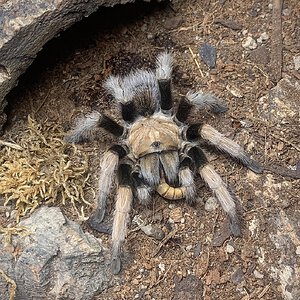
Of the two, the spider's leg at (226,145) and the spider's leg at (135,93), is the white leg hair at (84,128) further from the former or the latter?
the spider's leg at (226,145)

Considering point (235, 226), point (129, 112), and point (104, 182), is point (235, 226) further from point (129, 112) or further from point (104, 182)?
point (129, 112)

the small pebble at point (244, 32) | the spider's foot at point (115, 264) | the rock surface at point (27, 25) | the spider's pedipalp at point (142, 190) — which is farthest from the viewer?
the small pebble at point (244, 32)

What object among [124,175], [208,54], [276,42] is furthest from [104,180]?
[276,42]

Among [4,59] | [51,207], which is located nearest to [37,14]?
[4,59]

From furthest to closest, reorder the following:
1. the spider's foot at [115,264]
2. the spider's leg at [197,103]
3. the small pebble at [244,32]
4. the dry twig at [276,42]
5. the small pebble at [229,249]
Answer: the small pebble at [244,32] < the dry twig at [276,42] < the spider's leg at [197,103] < the small pebble at [229,249] < the spider's foot at [115,264]

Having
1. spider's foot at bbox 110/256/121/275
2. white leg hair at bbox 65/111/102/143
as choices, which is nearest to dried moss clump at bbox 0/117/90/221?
white leg hair at bbox 65/111/102/143

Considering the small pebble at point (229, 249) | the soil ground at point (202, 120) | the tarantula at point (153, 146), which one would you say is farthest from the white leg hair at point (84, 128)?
the small pebble at point (229, 249)

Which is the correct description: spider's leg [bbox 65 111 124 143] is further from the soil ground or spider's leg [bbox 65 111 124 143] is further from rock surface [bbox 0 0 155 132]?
rock surface [bbox 0 0 155 132]
